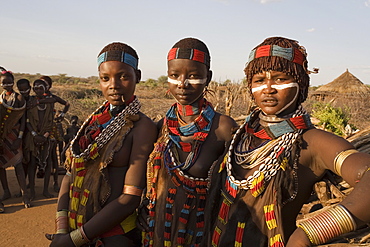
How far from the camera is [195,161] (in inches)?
80.1

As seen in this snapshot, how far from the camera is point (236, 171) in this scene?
178 centimetres

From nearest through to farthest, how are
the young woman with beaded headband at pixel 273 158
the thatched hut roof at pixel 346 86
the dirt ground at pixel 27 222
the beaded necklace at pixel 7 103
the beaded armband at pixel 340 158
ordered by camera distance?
the beaded armband at pixel 340 158 < the young woman with beaded headband at pixel 273 158 < the dirt ground at pixel 27 222 < the beaded necklace at pixel 7 103 < the thatched hut roof at pixel 346 86

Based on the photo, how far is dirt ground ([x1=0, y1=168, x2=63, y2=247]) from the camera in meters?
4.61

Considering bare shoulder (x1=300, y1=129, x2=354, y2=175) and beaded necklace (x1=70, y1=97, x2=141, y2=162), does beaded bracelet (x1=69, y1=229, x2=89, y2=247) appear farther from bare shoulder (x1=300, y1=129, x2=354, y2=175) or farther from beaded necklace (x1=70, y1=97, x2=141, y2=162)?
bare shoulder (x1=300, y1=129, x2=354, y2=175)

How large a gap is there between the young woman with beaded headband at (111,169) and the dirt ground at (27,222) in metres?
2.93

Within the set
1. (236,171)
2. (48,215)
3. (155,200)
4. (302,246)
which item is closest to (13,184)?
(48,215)

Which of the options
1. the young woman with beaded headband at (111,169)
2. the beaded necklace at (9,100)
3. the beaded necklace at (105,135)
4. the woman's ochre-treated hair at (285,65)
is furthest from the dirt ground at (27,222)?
the woman's ochre-treated hair at (285,65)

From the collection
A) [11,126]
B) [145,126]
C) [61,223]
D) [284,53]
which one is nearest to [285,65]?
[284,53]

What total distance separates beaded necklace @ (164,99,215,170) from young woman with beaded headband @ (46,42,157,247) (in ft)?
0.56

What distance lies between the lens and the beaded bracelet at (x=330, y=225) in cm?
115

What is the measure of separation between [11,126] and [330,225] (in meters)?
5.74

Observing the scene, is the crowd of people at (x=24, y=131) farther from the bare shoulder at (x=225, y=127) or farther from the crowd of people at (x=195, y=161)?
the bare shoulder at (x=225, y=127)

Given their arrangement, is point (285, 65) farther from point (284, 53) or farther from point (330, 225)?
point (330, 225)

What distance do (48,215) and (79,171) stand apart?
3871 mm
